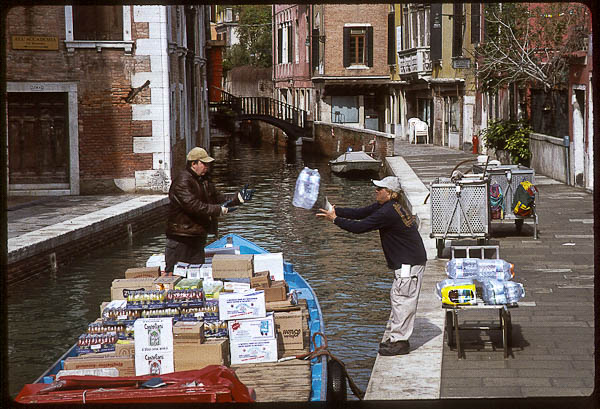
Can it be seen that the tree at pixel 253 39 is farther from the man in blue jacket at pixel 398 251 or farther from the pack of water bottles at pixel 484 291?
the pack of water bottles at pixel 484 291

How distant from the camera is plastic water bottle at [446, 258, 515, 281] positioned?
29.2 ft

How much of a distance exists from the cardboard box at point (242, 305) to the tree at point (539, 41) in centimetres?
1480

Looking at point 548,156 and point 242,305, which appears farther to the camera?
point 548,156

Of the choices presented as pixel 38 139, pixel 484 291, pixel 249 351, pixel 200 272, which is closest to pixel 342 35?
pixel 38 139

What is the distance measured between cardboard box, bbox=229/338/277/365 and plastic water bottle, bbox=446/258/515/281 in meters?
2.16

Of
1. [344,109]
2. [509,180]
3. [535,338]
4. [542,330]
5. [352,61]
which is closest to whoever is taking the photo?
[535,338]

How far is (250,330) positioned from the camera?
7812mm

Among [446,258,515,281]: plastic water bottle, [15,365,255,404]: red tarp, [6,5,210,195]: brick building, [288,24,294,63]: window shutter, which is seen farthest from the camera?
[288,24,294,63]: window shutter

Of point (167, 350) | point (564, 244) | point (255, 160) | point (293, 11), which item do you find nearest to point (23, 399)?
point (167, 350)

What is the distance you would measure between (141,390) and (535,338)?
435 cm

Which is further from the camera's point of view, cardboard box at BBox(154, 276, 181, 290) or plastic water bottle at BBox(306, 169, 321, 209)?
plastic water bottle at BBox(306, 169, 321, 209)

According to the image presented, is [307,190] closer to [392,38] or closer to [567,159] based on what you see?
[567,159]

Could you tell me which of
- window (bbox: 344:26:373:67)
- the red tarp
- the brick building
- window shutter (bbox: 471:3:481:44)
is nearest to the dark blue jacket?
the red tarp

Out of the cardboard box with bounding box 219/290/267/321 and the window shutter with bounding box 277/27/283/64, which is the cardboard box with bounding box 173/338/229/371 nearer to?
the cardboard box with bounding box 219/290/267/321
